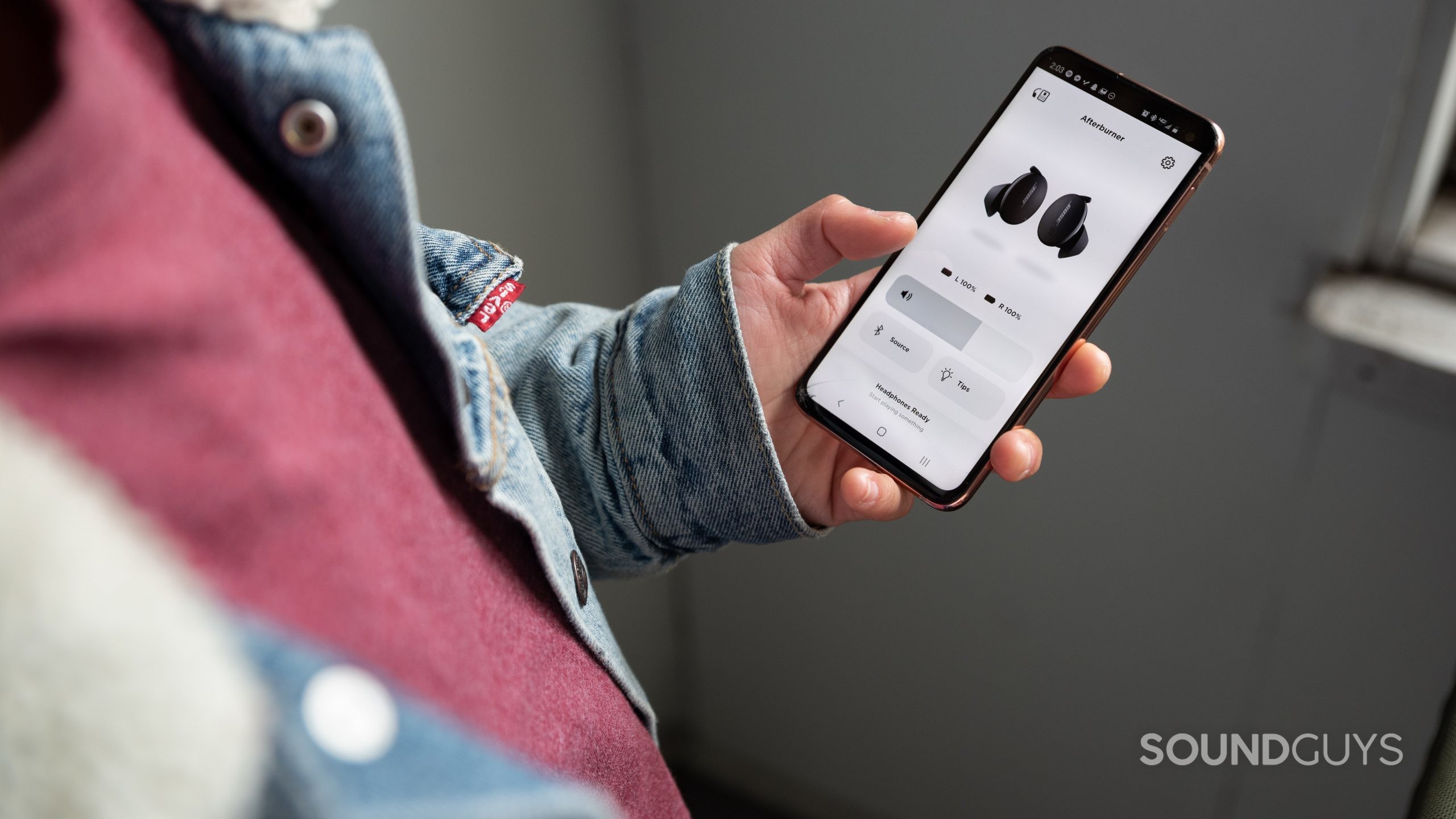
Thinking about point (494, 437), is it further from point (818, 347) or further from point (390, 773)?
point (818, 347)

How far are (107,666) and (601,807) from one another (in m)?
0.13

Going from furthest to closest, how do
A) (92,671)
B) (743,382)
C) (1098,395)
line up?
(1098,395), (743,382), (92,671)

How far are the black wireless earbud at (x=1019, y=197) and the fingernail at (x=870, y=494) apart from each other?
169 millimetres

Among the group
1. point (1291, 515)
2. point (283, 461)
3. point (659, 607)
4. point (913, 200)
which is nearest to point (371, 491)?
point (283, 461)

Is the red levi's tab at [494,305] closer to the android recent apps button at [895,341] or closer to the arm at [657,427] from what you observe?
the arm at [657,427]

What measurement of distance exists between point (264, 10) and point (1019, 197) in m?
0.41

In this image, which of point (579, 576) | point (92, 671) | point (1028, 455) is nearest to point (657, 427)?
point (579, 576)

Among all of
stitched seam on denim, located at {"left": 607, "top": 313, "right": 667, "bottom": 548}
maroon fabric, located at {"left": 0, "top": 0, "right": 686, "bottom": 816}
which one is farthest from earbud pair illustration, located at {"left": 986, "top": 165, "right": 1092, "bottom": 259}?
maroon fabric, located at {"left": 0, "top": 0, "right": 686, "bottom": 816}

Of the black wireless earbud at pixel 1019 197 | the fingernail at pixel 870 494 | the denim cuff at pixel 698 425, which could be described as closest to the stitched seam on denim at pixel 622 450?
the denim cuff at pixel 698 425

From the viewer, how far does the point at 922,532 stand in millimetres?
907

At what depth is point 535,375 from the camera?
55 centimetres

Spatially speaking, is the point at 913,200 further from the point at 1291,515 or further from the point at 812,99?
the point at 1291,515

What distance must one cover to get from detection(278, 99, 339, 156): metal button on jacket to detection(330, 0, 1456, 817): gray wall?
15.3 inches

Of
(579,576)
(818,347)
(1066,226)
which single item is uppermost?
(1066,226)
